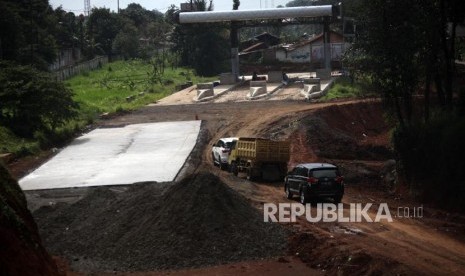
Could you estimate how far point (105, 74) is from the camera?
95000mm

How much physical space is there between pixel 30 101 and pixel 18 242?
3232cm

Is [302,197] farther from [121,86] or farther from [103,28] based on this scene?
[103,28]

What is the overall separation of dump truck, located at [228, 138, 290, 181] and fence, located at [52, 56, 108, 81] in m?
54.5

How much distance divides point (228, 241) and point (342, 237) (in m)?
3.15

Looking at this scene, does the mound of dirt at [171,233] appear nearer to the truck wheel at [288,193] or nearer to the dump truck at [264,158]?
the truck wheel at [288,193]

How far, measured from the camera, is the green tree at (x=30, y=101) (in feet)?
148

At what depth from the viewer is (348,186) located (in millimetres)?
33281

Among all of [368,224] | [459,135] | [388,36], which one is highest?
[388,36]

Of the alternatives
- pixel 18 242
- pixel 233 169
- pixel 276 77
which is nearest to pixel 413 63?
pixel 233 169

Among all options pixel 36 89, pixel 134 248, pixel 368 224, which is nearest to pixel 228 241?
pixel 134 248

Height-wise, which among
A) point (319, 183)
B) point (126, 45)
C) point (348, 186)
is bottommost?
point (348, 186)

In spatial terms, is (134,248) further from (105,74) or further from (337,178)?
(105,74)

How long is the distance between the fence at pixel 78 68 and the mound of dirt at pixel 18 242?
225 feet

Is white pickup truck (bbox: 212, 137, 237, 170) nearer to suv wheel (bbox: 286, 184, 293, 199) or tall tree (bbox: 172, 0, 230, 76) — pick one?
suv wheel (bbox: 286, 184, 293, 199)
